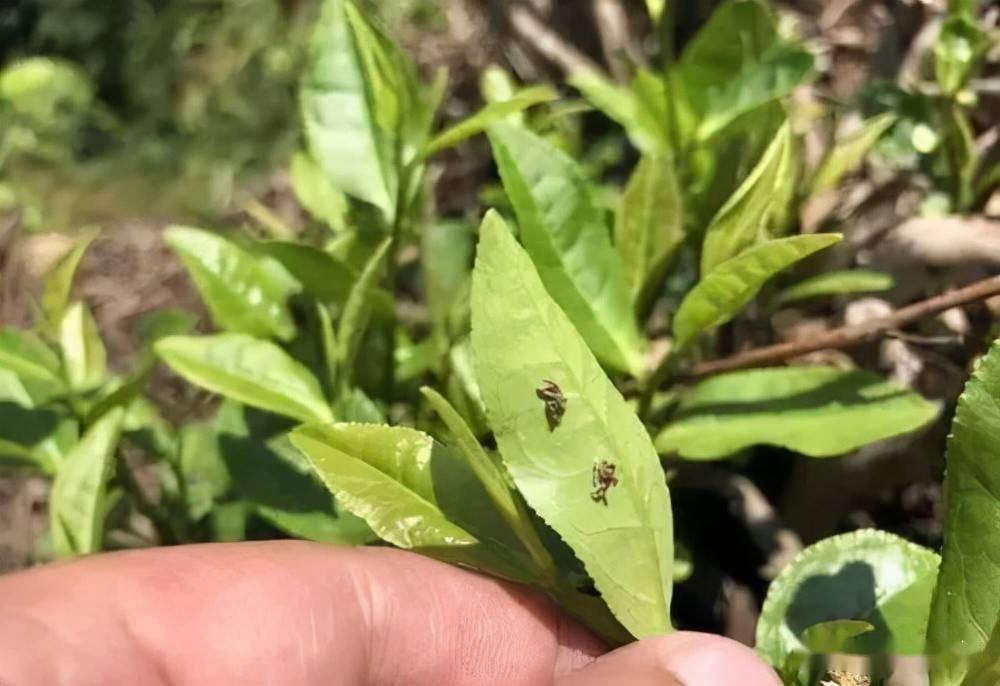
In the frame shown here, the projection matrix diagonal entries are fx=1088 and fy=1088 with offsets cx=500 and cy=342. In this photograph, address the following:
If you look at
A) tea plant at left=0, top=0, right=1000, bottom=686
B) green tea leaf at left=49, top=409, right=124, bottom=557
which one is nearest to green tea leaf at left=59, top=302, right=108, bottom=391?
tea plant at left=0, top=0, right=1000, bottom=686

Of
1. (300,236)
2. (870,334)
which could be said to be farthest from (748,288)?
(300,236)

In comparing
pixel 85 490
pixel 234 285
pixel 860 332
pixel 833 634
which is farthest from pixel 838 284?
pixel 85 490

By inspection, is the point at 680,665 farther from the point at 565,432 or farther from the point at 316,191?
the point at 316,191

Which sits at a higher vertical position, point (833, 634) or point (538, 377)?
point (538, 377)

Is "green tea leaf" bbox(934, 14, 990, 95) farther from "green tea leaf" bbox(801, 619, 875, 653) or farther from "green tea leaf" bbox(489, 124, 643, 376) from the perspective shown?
"green tea leaf" bbox(801, 619, 875, 653)

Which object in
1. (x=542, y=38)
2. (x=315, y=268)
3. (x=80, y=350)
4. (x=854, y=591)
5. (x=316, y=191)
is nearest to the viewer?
(x=854, y=591)

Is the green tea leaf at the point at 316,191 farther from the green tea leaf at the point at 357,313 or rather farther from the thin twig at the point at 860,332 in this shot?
the thin twig at the point at 860,332

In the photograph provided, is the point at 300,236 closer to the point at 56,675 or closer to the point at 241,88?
the point at 56,675
